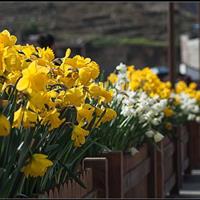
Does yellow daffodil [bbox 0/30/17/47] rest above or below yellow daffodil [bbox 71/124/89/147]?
above

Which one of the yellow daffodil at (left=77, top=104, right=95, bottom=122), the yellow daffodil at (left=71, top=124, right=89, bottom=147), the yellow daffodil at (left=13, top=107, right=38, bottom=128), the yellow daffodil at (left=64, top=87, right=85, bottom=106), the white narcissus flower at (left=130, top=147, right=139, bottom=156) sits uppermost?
the yellow daffodil at (left=64, top=87, right=85, bottom=106)

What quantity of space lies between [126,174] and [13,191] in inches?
125

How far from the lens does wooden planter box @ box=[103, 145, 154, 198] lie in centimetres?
691

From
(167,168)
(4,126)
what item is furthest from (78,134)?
(167,168)

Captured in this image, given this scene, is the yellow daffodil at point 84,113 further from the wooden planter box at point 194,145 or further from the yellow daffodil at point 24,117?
the wooden planter box at point 194,145

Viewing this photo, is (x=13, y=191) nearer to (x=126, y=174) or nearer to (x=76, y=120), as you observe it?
(x=76, y=120)

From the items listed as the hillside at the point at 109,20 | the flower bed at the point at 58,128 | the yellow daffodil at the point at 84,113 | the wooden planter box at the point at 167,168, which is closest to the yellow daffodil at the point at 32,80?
the flower bed at the point at 58,128

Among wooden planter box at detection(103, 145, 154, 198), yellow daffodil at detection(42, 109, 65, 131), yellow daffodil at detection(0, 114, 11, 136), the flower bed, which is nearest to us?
yellow daffodil at detection(0, 114, 11, 136)

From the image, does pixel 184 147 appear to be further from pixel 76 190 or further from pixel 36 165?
pixel 36 165

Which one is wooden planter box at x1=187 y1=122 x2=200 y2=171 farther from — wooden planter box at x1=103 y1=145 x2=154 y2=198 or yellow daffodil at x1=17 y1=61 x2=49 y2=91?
yellow daffodil at x1=17 y1=61 x2=49 y2=91

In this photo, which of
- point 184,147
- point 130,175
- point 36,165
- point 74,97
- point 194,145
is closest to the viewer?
point 36,165

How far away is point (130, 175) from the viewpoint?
25.9 feet

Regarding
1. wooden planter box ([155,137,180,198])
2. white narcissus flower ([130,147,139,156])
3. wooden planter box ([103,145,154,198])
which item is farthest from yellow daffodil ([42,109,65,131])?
wooden planter box ([155,137,180,198])

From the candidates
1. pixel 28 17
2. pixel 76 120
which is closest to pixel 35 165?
pixel 76 120
